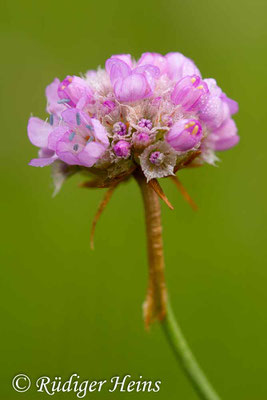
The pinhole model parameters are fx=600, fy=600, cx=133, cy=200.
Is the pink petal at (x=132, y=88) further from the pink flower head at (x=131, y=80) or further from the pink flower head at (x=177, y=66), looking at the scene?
the pink flower head at (x=177, y=66)

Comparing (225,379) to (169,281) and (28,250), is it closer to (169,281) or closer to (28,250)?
(169,281)

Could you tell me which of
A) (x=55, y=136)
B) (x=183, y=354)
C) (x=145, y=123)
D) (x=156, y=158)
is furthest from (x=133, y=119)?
(x=183, y=354)

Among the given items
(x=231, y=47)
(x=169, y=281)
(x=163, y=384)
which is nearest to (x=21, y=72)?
(x=231, y=47)

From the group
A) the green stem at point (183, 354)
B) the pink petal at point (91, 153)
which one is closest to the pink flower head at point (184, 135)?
the pink petal at point (91, 153)

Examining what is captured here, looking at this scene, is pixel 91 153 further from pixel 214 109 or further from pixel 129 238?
pixel 129 238

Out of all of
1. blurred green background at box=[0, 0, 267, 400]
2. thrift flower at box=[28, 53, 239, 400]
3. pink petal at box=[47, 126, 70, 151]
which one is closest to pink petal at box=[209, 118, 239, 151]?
thrift flower at box=[28, 53, 239, 400]
